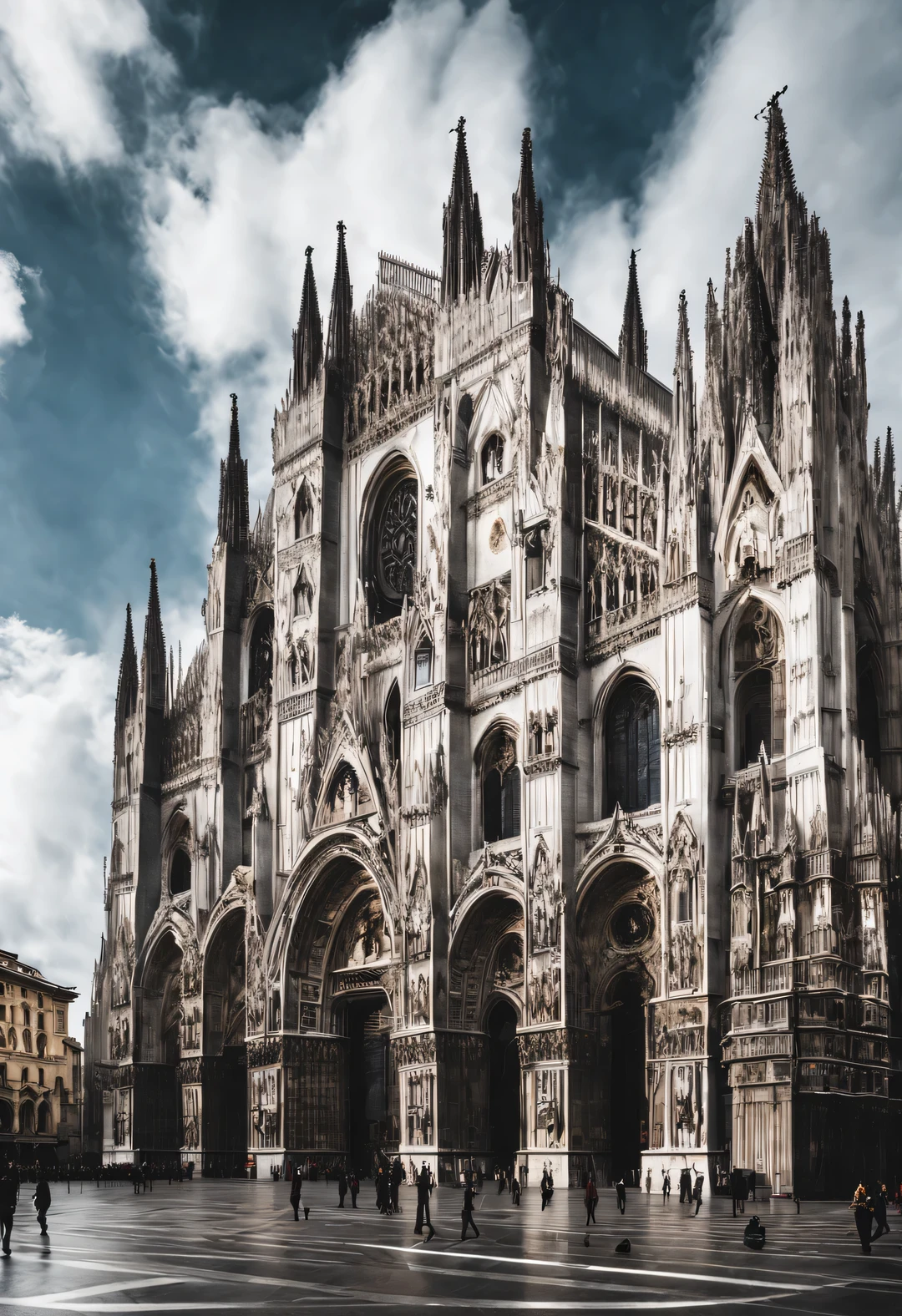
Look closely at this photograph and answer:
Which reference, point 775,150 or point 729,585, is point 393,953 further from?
point 775,150

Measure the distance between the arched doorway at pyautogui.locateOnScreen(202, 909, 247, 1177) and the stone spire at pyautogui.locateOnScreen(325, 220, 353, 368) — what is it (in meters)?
22.1

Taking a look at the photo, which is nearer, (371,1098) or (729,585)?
(729,585)

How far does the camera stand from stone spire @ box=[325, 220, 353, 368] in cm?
5875

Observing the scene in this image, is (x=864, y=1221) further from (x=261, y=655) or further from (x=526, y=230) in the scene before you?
(x=261, y=655)

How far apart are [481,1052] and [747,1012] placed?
12474mm

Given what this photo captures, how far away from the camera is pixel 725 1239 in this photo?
25031 millimetres

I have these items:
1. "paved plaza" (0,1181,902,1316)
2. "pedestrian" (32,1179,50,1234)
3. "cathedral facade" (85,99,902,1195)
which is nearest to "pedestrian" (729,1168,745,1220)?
"paved plaza" (0,1181,902,1316)

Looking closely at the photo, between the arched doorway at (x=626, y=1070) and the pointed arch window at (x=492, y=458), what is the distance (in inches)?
682

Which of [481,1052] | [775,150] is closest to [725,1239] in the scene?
[481,1052]

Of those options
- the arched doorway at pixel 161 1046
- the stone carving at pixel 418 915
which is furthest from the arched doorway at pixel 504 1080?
the arched doorway at pixel 161 1046

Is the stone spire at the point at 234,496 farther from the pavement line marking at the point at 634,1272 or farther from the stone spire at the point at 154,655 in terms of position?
the pavement line marking at the point at 634,1272

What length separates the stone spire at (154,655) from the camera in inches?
2525

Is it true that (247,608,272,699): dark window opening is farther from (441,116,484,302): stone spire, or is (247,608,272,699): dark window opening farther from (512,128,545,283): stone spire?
(512,128,545,283): stone spire

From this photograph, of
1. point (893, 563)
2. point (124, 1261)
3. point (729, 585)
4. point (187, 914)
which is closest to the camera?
point (124, 1261)
